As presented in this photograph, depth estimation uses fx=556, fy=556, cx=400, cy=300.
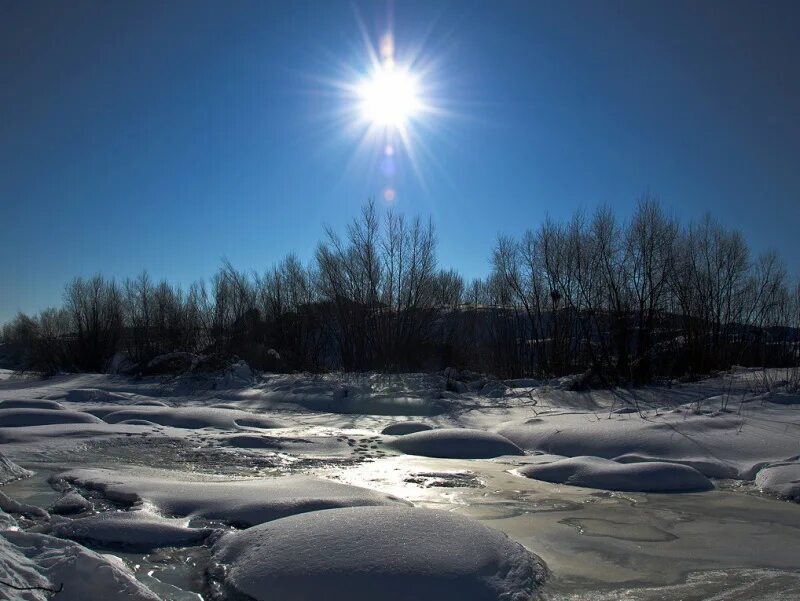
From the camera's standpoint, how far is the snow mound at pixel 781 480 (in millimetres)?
4875

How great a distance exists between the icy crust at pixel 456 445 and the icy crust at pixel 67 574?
4785 mm

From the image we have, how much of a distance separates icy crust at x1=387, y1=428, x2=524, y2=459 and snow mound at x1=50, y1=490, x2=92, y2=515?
12.9ft

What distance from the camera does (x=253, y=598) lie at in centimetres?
271

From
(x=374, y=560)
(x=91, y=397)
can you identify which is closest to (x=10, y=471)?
(x=374, y=560)

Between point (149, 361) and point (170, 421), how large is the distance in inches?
485

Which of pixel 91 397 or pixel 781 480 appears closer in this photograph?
pixel 781 480

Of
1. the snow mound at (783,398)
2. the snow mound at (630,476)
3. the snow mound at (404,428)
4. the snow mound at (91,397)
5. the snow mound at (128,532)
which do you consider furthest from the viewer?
the snow mound at (91,397)

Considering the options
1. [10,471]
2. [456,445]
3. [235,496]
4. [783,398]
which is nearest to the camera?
[235,496]

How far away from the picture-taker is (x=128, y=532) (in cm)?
353

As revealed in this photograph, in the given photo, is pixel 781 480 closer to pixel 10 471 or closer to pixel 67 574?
pixel 67 574

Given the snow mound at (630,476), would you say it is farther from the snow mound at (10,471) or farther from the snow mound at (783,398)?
the snow mound at (10,471)

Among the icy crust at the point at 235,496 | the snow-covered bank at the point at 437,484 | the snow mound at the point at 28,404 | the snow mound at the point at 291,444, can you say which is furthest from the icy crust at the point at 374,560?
the snow mound at the point at 28,404

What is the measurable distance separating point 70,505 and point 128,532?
0.92 metres

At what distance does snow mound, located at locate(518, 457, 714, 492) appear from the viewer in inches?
210
